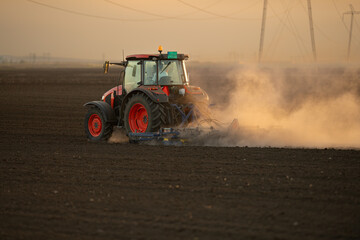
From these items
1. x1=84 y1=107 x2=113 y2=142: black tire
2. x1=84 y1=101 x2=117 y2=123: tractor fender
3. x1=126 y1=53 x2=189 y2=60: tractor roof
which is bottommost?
x1=84 y1=107 x2=113 y2=142: black tire

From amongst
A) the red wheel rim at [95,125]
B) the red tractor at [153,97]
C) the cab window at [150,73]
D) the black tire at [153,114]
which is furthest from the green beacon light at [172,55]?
the red wheel rim at [95,125]

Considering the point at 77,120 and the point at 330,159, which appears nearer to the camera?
the point at 330,159

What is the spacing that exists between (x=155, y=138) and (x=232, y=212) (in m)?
5.74

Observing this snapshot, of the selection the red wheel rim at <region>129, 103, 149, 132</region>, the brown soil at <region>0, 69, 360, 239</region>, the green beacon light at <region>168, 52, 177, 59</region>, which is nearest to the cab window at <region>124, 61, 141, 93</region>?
the red wheel rim at <region>129, 103, 149, 132</region>

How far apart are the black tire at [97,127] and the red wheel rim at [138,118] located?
0.85m

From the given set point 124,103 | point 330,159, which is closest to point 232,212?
point 330,159

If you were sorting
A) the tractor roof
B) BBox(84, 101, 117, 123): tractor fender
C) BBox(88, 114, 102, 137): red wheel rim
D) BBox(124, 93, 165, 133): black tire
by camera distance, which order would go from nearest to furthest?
1. BBox(124, 93, 165, 133): black tire
2. the tractor roof
3. BBox(84, 101, 117, 123): tractor fender
4. BBox(88, 114, 102, 137): red wheel rim

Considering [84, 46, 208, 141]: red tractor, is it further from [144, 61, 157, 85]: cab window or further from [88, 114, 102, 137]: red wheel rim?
[88, 114, 102, 137]: red wheel rim

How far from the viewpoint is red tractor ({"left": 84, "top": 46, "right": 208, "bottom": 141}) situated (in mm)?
12617

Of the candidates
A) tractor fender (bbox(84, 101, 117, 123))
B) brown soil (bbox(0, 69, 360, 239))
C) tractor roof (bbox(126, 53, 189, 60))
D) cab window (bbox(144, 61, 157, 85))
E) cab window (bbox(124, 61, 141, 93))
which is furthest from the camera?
tractor fender (bbox(84, 101, 117, 123))

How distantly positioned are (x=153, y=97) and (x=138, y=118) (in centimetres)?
109

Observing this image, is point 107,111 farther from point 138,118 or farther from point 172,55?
point 172,55

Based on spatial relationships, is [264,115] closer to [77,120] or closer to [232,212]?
[77,120]

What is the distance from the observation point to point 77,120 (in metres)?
19.4
